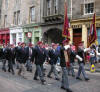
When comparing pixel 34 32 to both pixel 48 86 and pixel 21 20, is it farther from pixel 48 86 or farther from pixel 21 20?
pixel 48 86

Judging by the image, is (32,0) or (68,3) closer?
(68,3)

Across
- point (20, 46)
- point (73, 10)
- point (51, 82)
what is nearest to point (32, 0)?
point (73, 10)

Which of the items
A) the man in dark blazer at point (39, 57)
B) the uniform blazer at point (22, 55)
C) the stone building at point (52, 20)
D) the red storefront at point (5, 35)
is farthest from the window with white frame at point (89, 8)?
the red storefront at point (5, 35)

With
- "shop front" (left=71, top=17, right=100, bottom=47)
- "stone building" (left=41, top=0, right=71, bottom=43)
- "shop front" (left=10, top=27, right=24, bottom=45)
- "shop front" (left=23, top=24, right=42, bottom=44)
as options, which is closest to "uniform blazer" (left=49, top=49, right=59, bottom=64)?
"shop front" (left=71, top=17, right=100, bottom=47)

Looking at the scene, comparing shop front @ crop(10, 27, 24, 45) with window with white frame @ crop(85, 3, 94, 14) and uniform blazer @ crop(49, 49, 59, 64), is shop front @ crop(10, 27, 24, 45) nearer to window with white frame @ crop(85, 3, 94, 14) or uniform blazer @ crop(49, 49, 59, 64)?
window with white frame @ crop(85, 3, 94, 14)

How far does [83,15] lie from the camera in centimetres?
1794

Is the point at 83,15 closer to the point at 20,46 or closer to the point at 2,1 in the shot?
the point at 20,46

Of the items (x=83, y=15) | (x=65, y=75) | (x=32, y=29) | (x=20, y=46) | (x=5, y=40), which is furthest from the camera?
(x=5, y=40)

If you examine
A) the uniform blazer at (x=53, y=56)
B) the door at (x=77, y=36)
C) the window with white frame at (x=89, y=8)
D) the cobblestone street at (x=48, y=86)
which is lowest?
the cobblestone street at (x=48, y=86)

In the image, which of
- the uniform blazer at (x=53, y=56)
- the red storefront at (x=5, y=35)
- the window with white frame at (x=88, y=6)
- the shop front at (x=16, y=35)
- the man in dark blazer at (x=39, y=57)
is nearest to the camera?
the man in dark blazer at (x=39, y=57)

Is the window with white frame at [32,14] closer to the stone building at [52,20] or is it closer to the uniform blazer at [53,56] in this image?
the stone building at [52,20]

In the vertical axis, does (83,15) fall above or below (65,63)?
above

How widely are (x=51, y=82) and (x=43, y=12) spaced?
606 inches

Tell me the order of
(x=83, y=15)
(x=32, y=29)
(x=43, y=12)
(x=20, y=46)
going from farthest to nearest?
(x=32, y=29) → (x=43, y=12) → (x=83, y=15) → (x=20, y=46)
